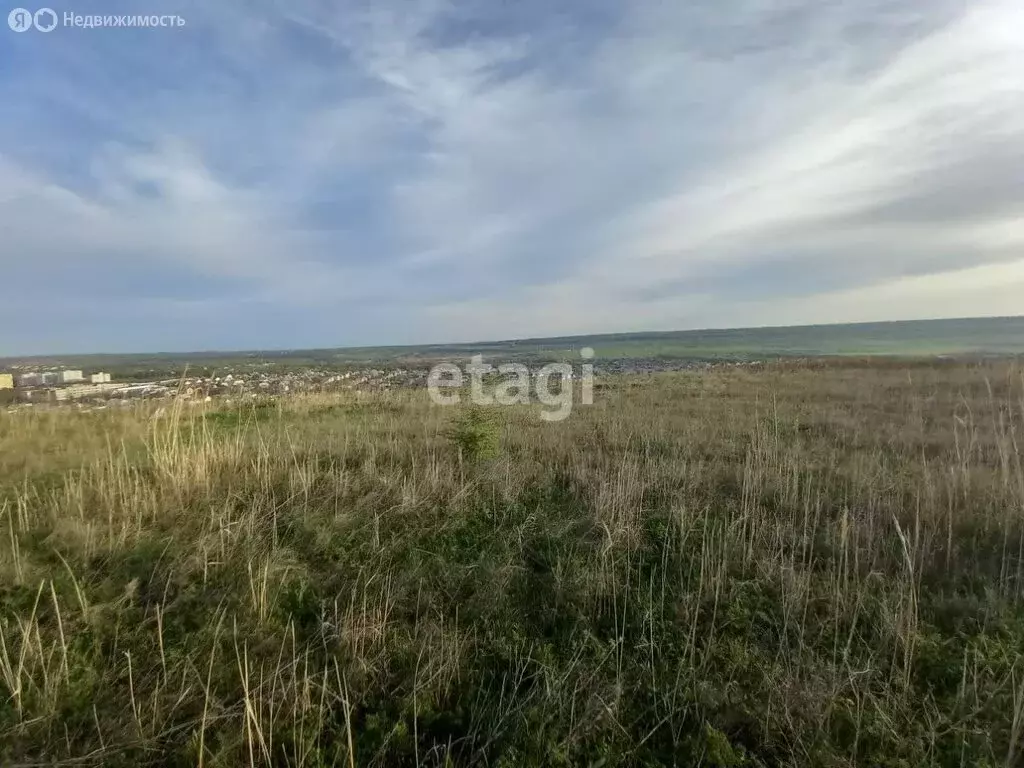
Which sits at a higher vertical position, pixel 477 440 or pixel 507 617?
pixel 477 440

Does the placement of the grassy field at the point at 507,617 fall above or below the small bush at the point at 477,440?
below

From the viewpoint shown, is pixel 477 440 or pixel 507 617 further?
pixel 477 440

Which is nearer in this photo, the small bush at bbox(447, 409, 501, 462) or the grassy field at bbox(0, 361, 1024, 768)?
the grassy field at bbox(0, 361, 1024, 768)

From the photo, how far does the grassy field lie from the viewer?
2344mm

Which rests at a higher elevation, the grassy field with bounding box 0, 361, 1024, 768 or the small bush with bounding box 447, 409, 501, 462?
the small bush with bounding box 447, 409, 501, 462

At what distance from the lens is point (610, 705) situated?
2.48 m

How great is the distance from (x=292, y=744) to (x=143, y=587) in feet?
6.50

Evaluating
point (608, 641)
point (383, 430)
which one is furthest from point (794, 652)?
point (383, 430)

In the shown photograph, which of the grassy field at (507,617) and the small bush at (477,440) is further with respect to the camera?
the small bush at (477,440)

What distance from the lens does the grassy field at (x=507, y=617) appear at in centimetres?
234

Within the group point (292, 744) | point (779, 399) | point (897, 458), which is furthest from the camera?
point (779, 399)

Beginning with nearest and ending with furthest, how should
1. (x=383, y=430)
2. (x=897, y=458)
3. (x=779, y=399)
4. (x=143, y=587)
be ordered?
(x=143, y=587), (x=897, y=458), (x=383, y=430), (x=779, y=399)

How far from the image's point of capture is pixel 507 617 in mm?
3262

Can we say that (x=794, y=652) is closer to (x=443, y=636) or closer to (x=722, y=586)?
(x=722, y=586)
